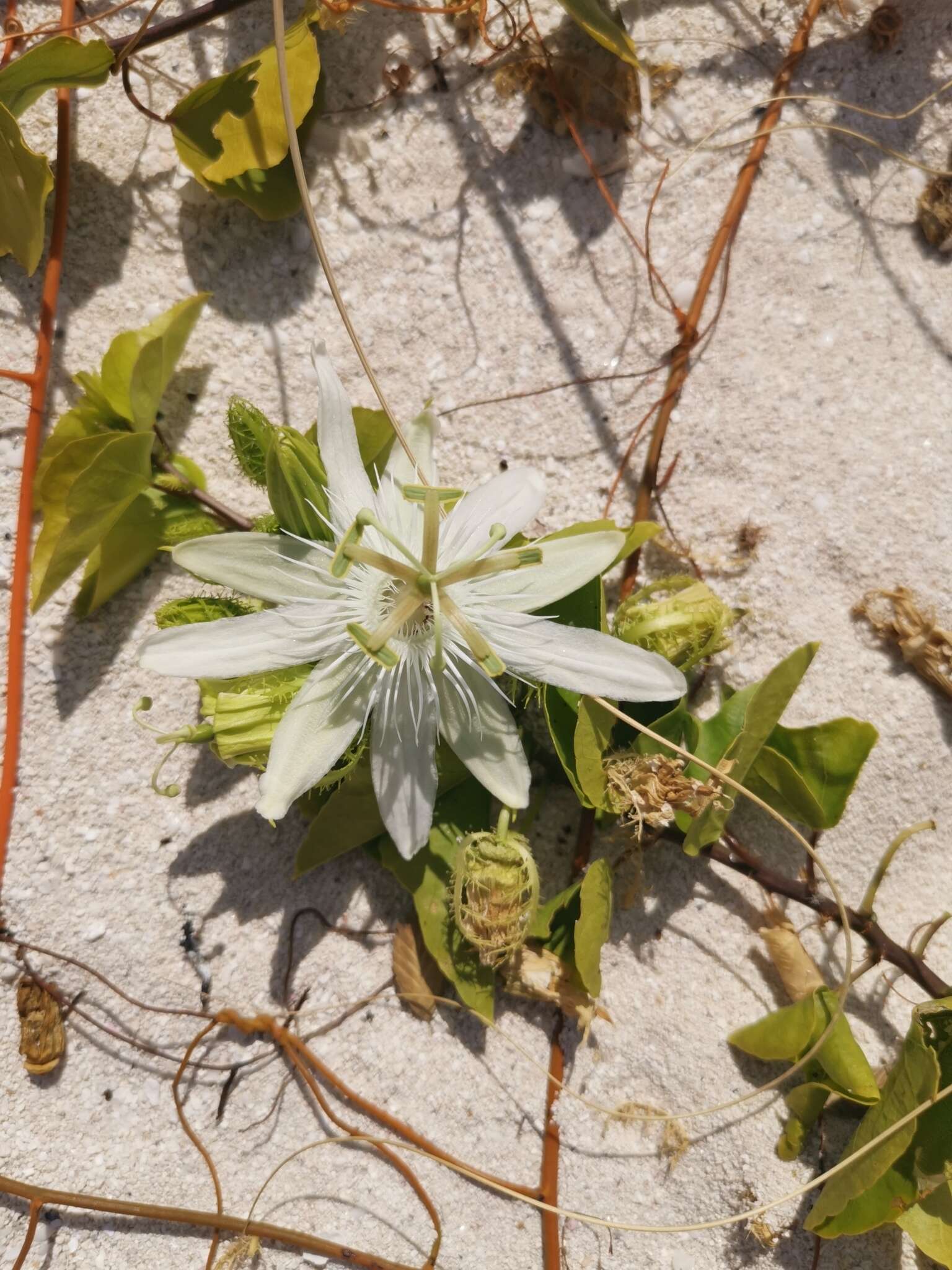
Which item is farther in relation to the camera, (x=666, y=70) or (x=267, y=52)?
(x=666, y=70)

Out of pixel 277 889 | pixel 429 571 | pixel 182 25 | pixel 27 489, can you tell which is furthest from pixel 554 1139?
pixel 182 25

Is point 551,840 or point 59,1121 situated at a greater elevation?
point 551,840

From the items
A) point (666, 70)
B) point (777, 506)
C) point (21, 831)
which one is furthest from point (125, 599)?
point (666, 70)

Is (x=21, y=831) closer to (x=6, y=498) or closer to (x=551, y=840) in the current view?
(x=6, y=498)

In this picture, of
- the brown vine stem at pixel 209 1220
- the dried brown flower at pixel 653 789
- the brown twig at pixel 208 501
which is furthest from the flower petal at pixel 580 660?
the brown vine stem at pixel 209 1220

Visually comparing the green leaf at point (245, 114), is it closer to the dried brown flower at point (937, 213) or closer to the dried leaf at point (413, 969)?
the dried brown flower at point (937, 213)

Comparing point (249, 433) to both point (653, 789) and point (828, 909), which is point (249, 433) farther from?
point (828, 909)

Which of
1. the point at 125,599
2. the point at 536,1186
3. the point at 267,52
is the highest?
the point at 267,52
